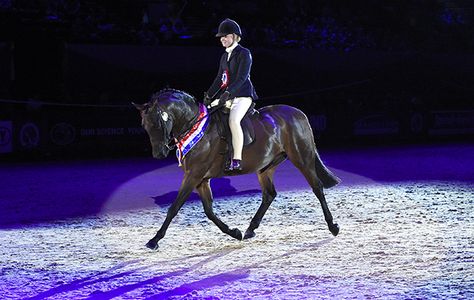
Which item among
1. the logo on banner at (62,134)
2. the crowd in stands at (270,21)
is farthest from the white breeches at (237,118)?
the crowd in stands at (270,21)

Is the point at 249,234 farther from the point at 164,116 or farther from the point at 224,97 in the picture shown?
the point at 164,116

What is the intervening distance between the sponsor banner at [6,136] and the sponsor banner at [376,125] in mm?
10985

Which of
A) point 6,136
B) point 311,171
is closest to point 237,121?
point 311,171

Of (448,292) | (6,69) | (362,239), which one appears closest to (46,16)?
(6,69)

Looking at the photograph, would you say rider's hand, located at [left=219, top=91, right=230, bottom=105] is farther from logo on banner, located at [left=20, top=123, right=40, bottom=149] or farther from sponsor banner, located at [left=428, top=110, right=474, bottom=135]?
sponsor banner, located at [left=428, top=110, right=474, bottom=135]

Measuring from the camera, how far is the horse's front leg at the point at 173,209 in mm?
8477

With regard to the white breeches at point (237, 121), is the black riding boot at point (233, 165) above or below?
below

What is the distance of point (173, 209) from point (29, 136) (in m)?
10.4

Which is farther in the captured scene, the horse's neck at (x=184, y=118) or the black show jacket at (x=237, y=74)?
the black show jacket at (x=237, y=74)

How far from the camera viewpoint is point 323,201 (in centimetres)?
972

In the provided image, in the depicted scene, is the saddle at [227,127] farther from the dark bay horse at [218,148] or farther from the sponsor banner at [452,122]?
the sponsor banner at [452,122]

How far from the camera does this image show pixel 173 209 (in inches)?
339

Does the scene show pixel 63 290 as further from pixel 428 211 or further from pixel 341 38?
pixel 341 38

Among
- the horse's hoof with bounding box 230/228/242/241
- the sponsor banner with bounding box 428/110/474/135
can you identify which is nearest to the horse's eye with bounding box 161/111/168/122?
the horse's hoof with bounding box 230/228/242/241
